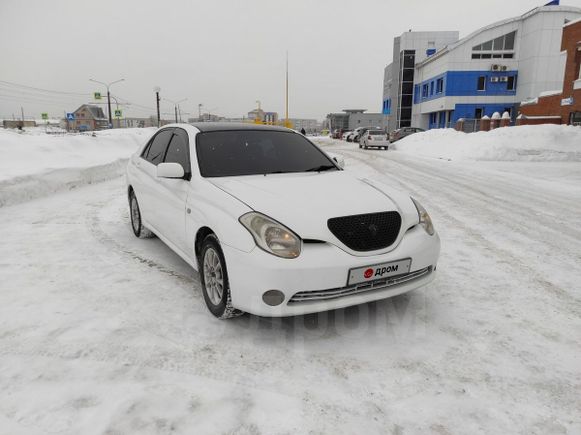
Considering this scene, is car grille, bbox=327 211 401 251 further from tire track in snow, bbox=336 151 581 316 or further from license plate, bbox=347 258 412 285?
tire track in snow, bbox=336 151 581 316

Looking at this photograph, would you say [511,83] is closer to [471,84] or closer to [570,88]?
[471,84]

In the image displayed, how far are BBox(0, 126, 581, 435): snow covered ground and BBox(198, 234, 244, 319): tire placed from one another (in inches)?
5.1

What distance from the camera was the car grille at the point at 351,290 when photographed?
9.45 feet

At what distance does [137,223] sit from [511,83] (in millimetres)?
47927

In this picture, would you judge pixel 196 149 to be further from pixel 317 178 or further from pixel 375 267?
pixel 375 267

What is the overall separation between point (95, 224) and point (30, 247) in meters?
1.35

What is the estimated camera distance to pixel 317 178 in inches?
153

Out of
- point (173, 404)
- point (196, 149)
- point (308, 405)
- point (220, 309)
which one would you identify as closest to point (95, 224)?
point (196, 149)

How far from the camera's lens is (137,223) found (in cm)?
574

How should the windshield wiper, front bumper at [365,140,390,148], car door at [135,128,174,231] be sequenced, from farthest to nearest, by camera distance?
1. front bumper at [365,140,390,148]
2. car door at [135,128,174,231]
3. the windshield wiper

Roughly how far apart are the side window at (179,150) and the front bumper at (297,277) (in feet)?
4.69

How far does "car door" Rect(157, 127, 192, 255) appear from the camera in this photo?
151 inches

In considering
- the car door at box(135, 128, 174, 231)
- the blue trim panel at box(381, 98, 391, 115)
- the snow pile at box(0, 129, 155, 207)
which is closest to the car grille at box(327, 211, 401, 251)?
the car door at box(135, 128, 174, 231)

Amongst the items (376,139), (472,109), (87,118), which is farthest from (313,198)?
(87,118)
